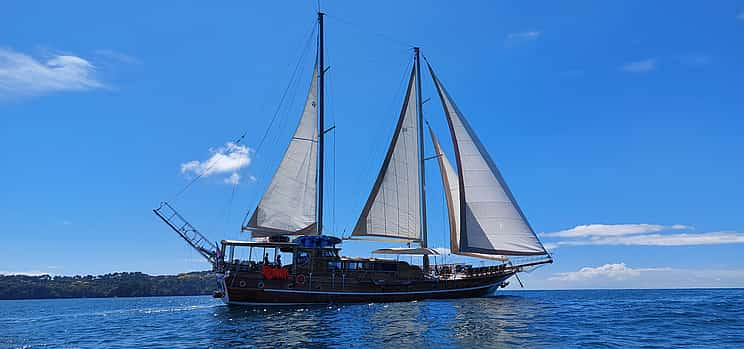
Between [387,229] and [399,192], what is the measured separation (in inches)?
125

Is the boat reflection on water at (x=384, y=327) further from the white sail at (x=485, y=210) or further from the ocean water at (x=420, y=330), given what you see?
the white sail at (x=485, y=210)

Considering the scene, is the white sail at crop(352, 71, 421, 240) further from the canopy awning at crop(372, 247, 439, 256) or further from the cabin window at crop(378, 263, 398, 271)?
the cabin window at crop(378, 263, 398, 271)

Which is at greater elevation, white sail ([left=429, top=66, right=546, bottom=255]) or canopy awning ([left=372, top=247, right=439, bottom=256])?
white sail ([left=429, top=66, right=546, bottom=255])

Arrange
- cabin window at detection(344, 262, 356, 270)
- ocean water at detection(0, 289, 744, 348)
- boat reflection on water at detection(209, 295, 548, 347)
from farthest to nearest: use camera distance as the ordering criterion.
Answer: cabin window at detection(344, 262, 356, 270) → boat reflection on water at detection(209, 295, 548, 347) → ocean water at detection(0, 289, 744, 348)

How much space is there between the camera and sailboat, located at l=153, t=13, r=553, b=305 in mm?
37750

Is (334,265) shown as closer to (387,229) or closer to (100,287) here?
(387,229)

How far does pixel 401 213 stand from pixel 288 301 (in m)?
11.4

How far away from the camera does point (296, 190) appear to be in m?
38.9

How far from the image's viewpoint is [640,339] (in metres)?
20.4

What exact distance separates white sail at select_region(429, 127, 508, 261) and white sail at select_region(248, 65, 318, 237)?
37.3ft

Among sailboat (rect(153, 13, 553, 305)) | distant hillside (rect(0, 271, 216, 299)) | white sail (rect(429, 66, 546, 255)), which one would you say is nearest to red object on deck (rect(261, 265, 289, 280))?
sailboat (rect(153, 13, 553, 305))

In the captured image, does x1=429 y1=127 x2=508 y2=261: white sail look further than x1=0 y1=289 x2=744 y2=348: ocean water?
Yes

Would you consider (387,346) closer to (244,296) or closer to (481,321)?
(481,321)

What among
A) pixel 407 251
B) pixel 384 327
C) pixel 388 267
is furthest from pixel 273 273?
pixel 384 327
